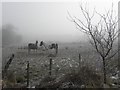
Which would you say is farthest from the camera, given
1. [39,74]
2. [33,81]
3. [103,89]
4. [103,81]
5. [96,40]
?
[39,74]

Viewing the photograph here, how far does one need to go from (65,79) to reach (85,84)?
116cm

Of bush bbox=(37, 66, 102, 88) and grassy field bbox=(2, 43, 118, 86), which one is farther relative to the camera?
grassy field bbox=(2, 43, 118, 86)

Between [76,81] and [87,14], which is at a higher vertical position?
[87,14]

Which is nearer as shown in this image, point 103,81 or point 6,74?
point 103,81

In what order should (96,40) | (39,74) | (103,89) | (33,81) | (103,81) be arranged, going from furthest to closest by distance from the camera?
(39,74)
(33,81)
(96,40)
(103,81)
(103,89)

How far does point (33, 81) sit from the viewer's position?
1276cm

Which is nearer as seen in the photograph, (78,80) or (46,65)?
(78,80)

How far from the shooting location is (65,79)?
1134 cm

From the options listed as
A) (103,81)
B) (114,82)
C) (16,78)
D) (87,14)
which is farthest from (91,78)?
(16,78)

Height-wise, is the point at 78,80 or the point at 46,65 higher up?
the point at 46,65

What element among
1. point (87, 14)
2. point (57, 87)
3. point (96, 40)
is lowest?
point (57, 87)

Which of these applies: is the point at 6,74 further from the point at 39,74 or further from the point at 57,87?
the point at 57,87

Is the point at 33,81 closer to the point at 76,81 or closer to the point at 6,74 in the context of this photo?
the point at 6,74

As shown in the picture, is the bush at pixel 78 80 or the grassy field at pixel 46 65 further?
the grassy field at pixel 46 65
